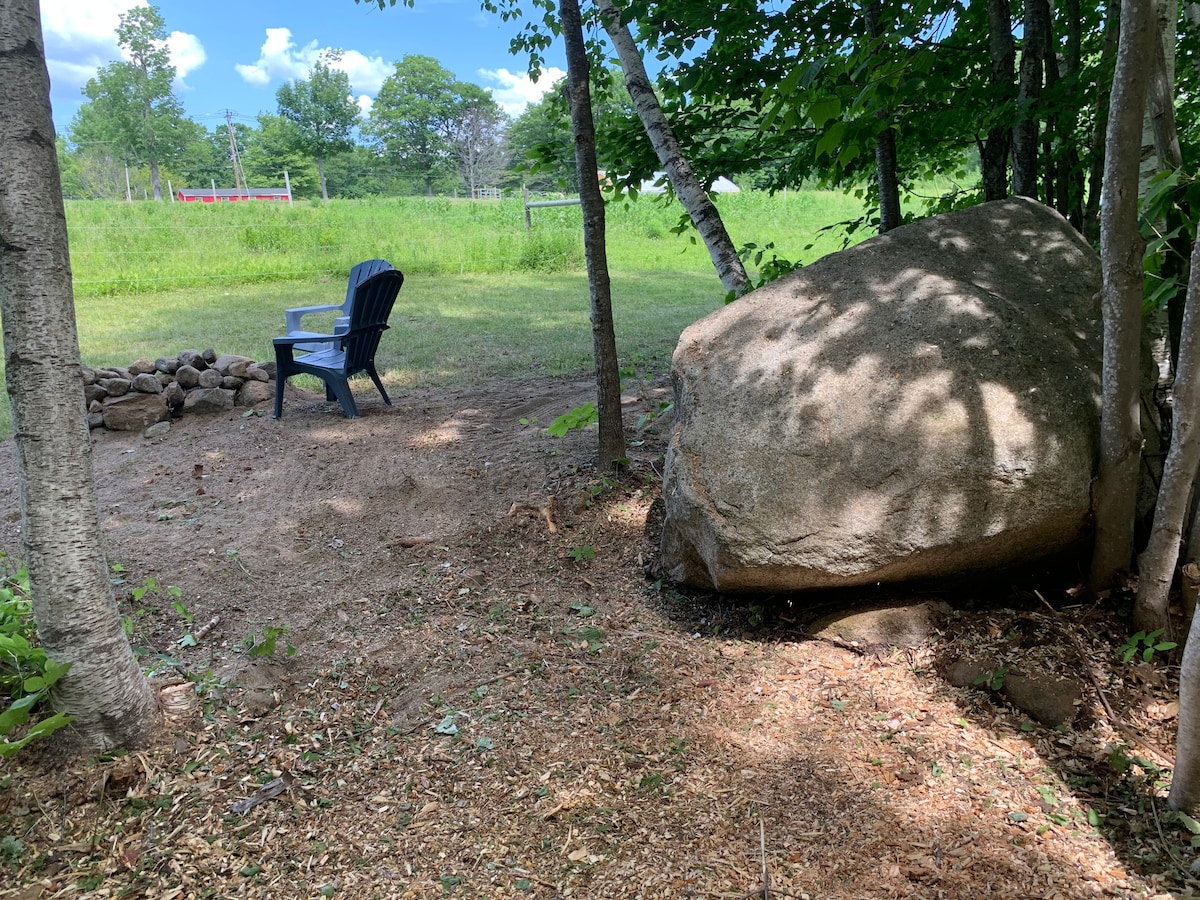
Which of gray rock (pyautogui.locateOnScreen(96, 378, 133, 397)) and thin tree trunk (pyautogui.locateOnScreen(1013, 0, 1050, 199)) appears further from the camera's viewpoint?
gray rock (pyautogui.locateOnScreen(96, 378, 133, 397))

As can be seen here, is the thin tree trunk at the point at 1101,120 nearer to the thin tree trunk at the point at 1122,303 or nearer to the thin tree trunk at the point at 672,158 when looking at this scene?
the thin tree trunk at the point at 1122,303

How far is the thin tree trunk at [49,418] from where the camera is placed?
1925 mm

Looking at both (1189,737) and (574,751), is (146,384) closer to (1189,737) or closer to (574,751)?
(574,751)

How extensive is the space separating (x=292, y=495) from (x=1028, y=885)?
396cm

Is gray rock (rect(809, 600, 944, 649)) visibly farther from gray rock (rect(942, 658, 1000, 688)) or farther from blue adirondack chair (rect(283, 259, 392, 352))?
blue adirondack chair (rect(283, 259, 392, 352))

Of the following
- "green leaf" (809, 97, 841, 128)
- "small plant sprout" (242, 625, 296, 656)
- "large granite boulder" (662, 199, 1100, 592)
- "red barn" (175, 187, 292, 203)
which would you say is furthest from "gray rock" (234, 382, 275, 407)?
"red barn" (175, 187, 292, 203)

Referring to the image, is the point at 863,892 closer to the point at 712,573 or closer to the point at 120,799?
the point at 712,573

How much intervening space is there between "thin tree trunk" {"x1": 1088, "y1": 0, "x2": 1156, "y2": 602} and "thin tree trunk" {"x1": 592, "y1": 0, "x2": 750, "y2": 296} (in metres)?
2.16

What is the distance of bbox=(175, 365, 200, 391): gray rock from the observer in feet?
20.2

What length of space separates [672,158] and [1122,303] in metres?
2.62

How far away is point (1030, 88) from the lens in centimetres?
375

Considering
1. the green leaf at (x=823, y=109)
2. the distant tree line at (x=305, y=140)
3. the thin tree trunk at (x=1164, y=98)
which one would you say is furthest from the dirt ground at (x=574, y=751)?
the distant tree line at (x=305, y=140)

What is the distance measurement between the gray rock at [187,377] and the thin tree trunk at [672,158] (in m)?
3.99

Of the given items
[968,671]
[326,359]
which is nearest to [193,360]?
[326,359]
